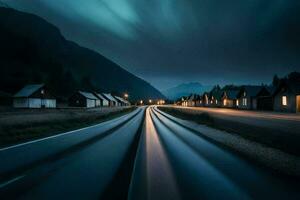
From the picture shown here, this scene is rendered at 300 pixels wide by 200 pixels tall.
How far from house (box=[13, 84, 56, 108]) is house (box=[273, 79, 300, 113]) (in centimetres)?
6012

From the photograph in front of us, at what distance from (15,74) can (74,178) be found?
9761cm

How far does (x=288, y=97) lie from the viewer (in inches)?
1875

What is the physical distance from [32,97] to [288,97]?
61.2 metres

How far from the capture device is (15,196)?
209 inches

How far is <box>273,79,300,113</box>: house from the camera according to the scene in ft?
147

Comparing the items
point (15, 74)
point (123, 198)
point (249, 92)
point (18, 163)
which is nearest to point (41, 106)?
point (15, 74)

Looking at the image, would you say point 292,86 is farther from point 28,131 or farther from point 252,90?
point 28,131

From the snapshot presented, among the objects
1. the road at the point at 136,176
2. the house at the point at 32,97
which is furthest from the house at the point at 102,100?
the road at the point at 136,176

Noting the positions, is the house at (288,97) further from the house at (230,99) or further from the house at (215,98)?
the house at (215,98)

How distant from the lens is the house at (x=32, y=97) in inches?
2618

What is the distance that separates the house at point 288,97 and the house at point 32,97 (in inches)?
2367

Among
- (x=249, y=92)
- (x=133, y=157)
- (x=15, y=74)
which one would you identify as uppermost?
(x=15, y=74)

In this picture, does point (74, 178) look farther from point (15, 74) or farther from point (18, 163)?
point (15, 74)

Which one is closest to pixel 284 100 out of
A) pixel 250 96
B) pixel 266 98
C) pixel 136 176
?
pixel 266 98
